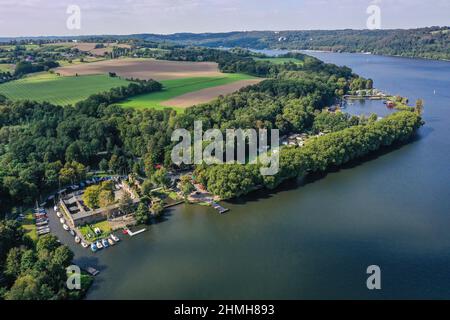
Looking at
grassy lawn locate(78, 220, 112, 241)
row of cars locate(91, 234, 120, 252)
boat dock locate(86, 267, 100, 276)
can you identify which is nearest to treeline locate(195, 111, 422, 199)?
grassy lawn locate(78, 220, 112, 241)

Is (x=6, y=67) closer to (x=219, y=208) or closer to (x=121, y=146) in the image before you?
(x=121, y=146)

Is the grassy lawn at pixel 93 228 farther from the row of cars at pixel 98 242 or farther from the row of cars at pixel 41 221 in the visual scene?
the row of cars at pixel 41 221

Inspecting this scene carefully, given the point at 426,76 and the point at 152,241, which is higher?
the point at 426,76

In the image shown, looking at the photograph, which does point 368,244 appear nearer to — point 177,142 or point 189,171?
point 189,171

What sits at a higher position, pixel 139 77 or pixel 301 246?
pixel 139 77

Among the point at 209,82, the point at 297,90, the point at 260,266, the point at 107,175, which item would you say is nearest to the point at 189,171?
the point at 107,175

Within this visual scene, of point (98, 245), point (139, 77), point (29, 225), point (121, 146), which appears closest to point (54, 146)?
point (121, 146)

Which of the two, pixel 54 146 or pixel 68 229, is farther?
pixel 54 146
